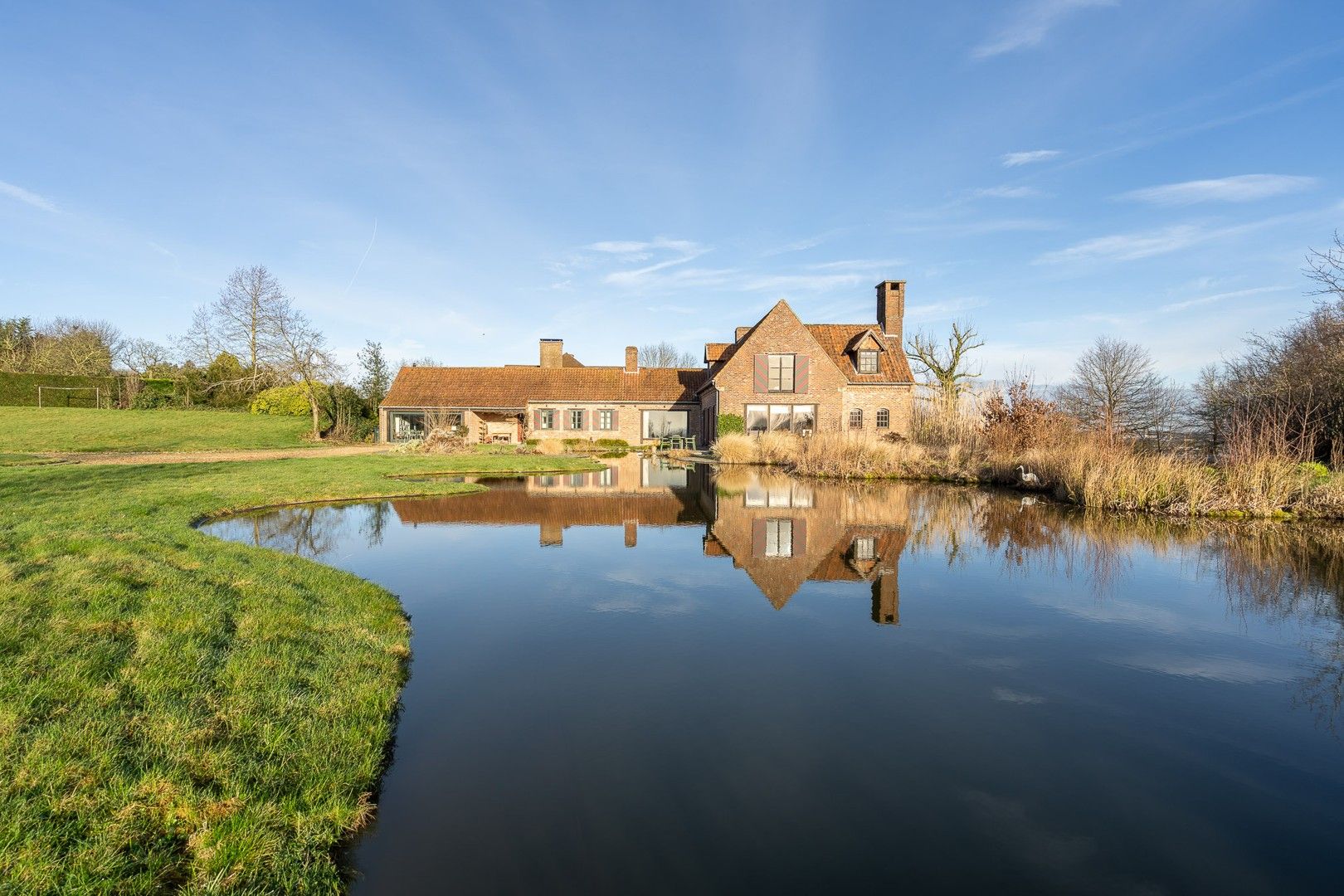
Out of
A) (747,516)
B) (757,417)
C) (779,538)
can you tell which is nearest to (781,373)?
(757,417)

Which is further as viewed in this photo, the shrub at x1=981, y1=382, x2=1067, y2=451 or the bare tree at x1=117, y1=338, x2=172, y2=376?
the bare tree at x1=117, y1=338, x2=172, y2=376

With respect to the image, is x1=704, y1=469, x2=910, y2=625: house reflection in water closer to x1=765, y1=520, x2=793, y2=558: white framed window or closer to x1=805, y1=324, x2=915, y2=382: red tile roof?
x1=765, y1=520, x2=793, y2=558: white framed window

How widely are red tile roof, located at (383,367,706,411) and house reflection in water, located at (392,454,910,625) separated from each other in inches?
633

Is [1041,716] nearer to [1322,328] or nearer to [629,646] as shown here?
[629,646]

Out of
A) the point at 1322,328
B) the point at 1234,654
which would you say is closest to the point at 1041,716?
the point at 1234,654

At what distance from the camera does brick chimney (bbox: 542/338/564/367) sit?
39469 mm

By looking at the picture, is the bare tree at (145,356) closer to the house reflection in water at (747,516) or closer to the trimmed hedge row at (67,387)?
the trimmed hedge row at (67,387)

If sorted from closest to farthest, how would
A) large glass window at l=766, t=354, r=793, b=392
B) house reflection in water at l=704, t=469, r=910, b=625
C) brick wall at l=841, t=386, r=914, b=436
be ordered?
house reflection in water at l=704, t=469, r=910, b=625, large glass window at l=766, t=354, r=793, b=392, brick wall at l=841, t=386, r=914, b=436

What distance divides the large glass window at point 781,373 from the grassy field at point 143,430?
67.7 ft

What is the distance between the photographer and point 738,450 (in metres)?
23.7

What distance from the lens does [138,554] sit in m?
6.41

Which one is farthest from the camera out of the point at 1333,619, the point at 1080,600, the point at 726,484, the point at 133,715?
the point at 726,484

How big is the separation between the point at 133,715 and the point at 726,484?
1438cm

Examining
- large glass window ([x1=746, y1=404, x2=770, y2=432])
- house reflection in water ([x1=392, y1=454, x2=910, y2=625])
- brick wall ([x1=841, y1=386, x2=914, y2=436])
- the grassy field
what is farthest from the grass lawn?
brick wall ([x1=841, y1=386, x2=914, y2=436])
